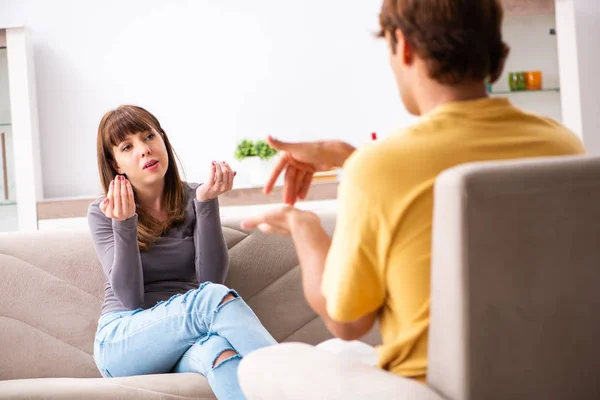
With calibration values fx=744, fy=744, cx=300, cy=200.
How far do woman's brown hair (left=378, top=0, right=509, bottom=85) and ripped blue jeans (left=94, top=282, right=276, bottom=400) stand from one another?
1153mm

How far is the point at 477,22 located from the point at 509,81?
320 cm

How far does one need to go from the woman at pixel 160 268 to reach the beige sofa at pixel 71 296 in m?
0.13

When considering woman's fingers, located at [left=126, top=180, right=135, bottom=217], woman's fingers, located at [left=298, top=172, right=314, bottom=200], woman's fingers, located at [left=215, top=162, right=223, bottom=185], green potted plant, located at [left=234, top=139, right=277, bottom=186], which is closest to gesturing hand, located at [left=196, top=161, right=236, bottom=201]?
woman's fingers, located at [left=215, top=162, right=223, bottom=185]

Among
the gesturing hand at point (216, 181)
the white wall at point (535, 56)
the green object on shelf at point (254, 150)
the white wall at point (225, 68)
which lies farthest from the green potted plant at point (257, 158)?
the gesturing hand at point (216, 181)

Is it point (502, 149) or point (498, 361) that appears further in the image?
point (502, 149)

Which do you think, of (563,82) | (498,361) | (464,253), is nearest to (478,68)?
(464,253)

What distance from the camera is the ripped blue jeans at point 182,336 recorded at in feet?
6.68

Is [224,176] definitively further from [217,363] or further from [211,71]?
[211,71]

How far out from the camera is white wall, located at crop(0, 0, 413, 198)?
4254 mm

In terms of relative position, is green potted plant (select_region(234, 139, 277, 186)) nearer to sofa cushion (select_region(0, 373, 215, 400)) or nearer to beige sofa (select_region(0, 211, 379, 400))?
Result: beige sofa (select_region(0, 211, 379, 400))

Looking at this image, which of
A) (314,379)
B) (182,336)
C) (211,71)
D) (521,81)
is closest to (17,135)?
(211,71)

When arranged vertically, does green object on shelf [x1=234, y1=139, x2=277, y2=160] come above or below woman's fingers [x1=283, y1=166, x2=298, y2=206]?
above

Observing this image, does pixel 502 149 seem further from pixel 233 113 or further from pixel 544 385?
pixel 233 113

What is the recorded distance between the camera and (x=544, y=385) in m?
0.98
